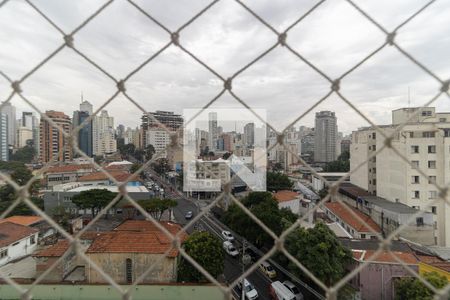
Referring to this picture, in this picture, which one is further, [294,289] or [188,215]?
[188,215]

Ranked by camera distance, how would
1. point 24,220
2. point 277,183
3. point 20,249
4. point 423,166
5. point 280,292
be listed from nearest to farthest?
point 280,292 → point 20,249 → point 423,166 → point 24,220 → point 277,183

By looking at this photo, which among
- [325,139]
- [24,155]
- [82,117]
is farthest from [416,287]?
[24,155]

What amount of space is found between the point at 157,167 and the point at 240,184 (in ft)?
18.6

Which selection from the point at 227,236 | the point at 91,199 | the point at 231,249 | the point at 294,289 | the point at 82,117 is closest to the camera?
the point at 82,117

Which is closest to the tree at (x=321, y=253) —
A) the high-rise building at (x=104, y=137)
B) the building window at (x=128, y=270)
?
the building window at (x=128, y=270)

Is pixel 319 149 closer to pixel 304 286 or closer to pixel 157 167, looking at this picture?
pixel 157 167

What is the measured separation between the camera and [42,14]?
0.57 metres

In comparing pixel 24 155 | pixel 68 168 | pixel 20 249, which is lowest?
pixel 20 249

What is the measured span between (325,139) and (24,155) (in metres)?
20.3

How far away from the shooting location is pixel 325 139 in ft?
69.6

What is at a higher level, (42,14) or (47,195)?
(42,14)

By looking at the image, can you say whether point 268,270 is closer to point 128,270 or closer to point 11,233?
point 128,270

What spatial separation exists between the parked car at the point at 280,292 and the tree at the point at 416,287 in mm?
1371

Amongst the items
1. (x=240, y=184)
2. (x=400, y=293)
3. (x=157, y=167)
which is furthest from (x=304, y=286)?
(x=157, y=167)
